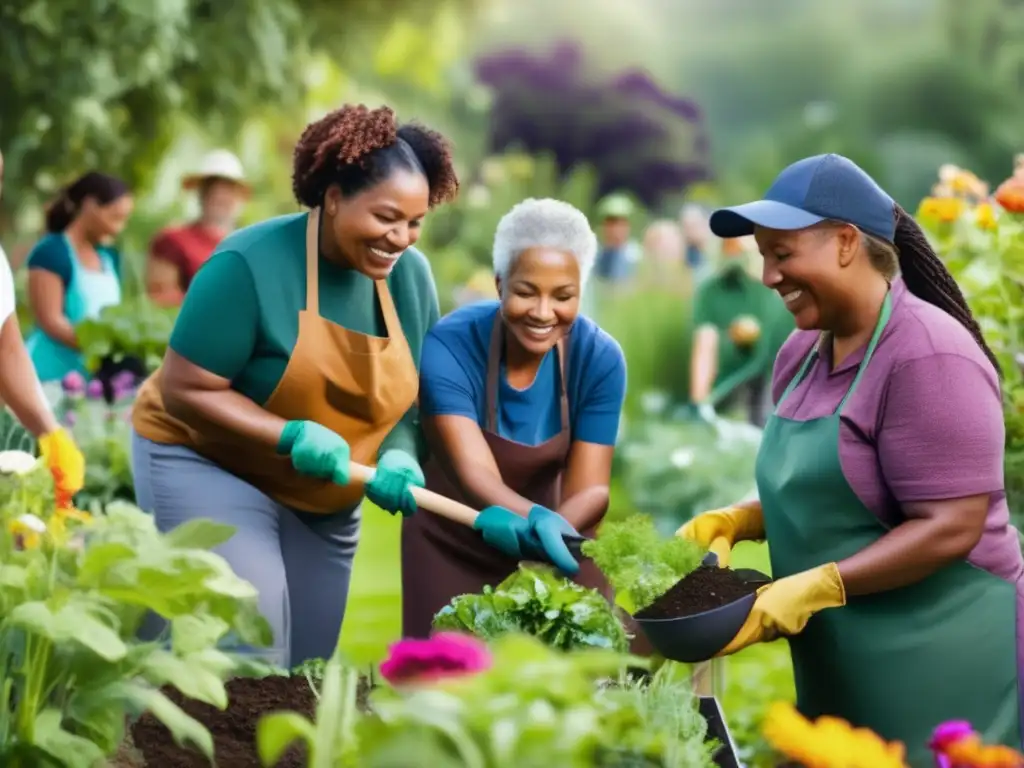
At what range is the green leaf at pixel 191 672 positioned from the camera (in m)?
2.21

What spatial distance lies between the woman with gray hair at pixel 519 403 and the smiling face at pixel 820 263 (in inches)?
25.8

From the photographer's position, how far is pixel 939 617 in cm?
283

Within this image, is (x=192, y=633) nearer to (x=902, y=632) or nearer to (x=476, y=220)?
(x=902, y=632)

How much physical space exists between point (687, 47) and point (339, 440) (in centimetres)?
4280

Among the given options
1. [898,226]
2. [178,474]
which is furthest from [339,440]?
[898,226]

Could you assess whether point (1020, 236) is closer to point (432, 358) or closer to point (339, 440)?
point (432, 358)

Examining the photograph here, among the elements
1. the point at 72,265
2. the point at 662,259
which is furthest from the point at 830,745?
the point at 662,259

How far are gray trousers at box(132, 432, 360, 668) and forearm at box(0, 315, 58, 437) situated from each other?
273 mm

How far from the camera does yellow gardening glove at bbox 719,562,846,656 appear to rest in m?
2.76

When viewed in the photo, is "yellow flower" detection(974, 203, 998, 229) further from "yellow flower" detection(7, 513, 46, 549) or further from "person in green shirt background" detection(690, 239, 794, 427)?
"person in green shirt background" detection(690, 239, 794, 427)

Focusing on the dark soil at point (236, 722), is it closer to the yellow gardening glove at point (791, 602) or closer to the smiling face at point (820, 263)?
the yellow gardening glove at point (791, 602)

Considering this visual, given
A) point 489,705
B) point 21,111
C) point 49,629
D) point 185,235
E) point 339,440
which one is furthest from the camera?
point 21,111

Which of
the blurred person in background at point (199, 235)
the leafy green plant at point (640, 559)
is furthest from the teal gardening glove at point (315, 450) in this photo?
the blurred person in background at point (199, 235)

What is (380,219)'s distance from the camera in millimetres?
3420
